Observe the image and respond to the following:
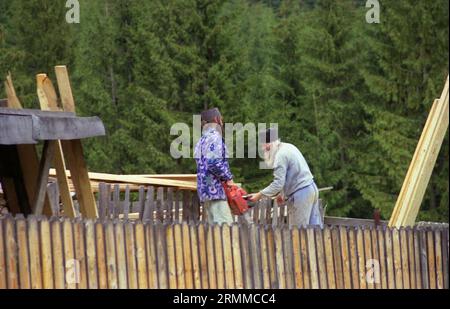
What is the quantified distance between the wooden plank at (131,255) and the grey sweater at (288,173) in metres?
3.07

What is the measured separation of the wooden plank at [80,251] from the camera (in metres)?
8.07

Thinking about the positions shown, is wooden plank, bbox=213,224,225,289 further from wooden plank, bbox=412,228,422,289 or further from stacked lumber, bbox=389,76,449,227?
stacked lumber, bbox=389,76,449,227

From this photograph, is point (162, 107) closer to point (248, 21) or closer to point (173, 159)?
point (173, 159)

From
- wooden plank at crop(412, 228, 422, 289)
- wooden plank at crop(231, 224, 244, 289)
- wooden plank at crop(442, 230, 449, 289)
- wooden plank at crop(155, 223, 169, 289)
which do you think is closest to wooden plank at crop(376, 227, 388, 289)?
wooden plank at crop(412, 228, 422, 289)

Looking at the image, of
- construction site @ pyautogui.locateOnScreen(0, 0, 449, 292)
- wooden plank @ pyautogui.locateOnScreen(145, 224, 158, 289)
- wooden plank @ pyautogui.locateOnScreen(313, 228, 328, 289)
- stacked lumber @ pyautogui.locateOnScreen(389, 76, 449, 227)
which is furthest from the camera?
construction site @ pyautogui.locateOnScreen(0, 0, 449, 292)

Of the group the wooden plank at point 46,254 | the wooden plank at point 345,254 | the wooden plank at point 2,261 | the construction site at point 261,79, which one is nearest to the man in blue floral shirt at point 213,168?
the wooden plank at point 345,254

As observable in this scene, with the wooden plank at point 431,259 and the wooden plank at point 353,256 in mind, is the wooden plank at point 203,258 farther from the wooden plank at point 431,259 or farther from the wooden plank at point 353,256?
the wooden plank at point 431,259

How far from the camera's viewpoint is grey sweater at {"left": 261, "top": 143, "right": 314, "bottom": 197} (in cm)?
1119

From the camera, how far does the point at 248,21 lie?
145 feet

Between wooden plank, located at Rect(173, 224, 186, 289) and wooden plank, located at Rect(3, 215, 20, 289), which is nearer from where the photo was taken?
wooden plank, located at Rect(3, 215, 20, 289)

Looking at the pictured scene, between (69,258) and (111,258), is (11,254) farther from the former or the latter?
(111,258)

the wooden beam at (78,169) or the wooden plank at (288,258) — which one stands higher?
the wooden beam at (78,169)

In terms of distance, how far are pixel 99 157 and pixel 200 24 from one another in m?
5.37

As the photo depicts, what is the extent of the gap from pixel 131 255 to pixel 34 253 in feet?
2.51
